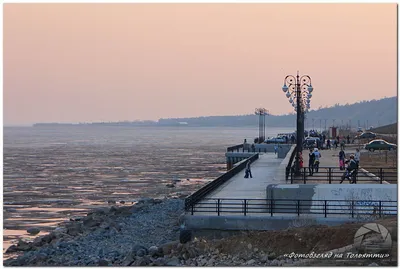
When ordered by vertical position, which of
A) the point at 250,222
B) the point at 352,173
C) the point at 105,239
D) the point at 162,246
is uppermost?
the point at 352,173

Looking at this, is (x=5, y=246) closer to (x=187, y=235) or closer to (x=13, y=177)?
(x=187, y=235)

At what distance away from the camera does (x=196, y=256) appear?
1867cm

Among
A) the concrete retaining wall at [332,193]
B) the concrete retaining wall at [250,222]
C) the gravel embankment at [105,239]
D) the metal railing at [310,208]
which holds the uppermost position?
the concrete retaining wall at [332,193]

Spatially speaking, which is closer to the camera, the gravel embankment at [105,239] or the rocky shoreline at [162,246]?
the rocky shoreline at [162,246]

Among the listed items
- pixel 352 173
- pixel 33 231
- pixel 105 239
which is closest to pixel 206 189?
pixel 105 239

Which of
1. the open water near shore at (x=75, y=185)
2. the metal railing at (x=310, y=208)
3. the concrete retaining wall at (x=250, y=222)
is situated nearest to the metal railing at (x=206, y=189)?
the metal railing at (x=310, y=208)

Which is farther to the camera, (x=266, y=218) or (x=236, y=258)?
(x=266, y=218)

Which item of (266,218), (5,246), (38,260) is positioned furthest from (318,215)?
(5,246)

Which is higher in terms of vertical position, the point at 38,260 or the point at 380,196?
the point at 380,196

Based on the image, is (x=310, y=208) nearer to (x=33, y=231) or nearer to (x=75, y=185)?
(x=33, y=231)

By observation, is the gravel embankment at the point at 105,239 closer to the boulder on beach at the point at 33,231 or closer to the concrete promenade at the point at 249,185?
the boulder on beach at the point at 33,231

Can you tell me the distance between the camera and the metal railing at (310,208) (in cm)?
2097

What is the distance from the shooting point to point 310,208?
22016mm

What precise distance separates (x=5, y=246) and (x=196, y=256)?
10.2m
